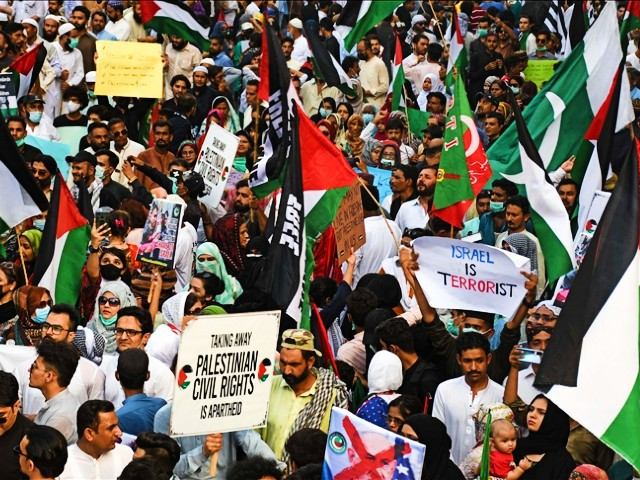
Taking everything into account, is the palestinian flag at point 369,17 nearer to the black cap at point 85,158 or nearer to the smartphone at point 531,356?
the black cap at point 85,158

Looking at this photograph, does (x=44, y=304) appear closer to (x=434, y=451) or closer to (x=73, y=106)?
(x=434, y=451)

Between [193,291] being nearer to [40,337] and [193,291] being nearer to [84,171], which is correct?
[40,337]

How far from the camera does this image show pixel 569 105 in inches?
544

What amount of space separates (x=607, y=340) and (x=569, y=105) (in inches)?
271

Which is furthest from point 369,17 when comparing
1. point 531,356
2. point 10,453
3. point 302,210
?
point 10,453

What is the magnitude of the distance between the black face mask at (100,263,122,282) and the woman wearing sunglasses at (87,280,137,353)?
0.94 ft

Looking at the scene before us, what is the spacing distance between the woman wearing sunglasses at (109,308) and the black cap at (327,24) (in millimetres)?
12317

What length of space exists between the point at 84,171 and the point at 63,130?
3.07 m

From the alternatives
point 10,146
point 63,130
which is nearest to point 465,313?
point 10,146

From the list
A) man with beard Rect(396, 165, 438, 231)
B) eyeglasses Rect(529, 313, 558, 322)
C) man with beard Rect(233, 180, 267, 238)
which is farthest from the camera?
man with beard Rect(396, 165, 438, 231)

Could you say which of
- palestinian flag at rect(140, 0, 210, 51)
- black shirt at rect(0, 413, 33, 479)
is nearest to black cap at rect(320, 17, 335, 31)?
palestinian flag at rect(140, 0, 210, 51)

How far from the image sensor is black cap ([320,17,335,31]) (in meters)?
22.1

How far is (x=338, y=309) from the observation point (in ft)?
35.6

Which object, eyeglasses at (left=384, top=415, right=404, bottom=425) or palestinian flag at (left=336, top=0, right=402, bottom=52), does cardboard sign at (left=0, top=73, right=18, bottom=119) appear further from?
eyeglasses at (left=384, top=415, right=404, bottom=425)
